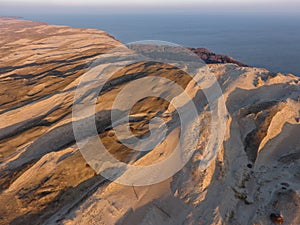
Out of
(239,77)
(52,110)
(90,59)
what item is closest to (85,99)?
(52,110)

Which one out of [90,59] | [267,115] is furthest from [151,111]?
[90,59]

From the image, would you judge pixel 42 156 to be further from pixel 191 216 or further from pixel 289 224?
pixel 289 224

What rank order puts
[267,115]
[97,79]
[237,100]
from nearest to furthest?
[267,115] < [237,100] < [97,79]

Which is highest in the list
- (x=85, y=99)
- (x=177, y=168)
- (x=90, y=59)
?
(x=177, y=168)

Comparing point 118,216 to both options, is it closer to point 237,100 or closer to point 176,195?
point 176,195

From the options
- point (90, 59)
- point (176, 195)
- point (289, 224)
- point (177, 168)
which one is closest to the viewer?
point (289, 224)

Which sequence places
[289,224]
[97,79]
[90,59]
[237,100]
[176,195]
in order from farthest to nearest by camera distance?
1. [90,59]
2. [97,79]
3. [237,100]
4. [176,195]
5. [289,224]

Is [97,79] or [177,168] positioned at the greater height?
[177,168]

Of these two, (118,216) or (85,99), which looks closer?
(118,216)

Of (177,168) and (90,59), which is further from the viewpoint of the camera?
(90,59)
